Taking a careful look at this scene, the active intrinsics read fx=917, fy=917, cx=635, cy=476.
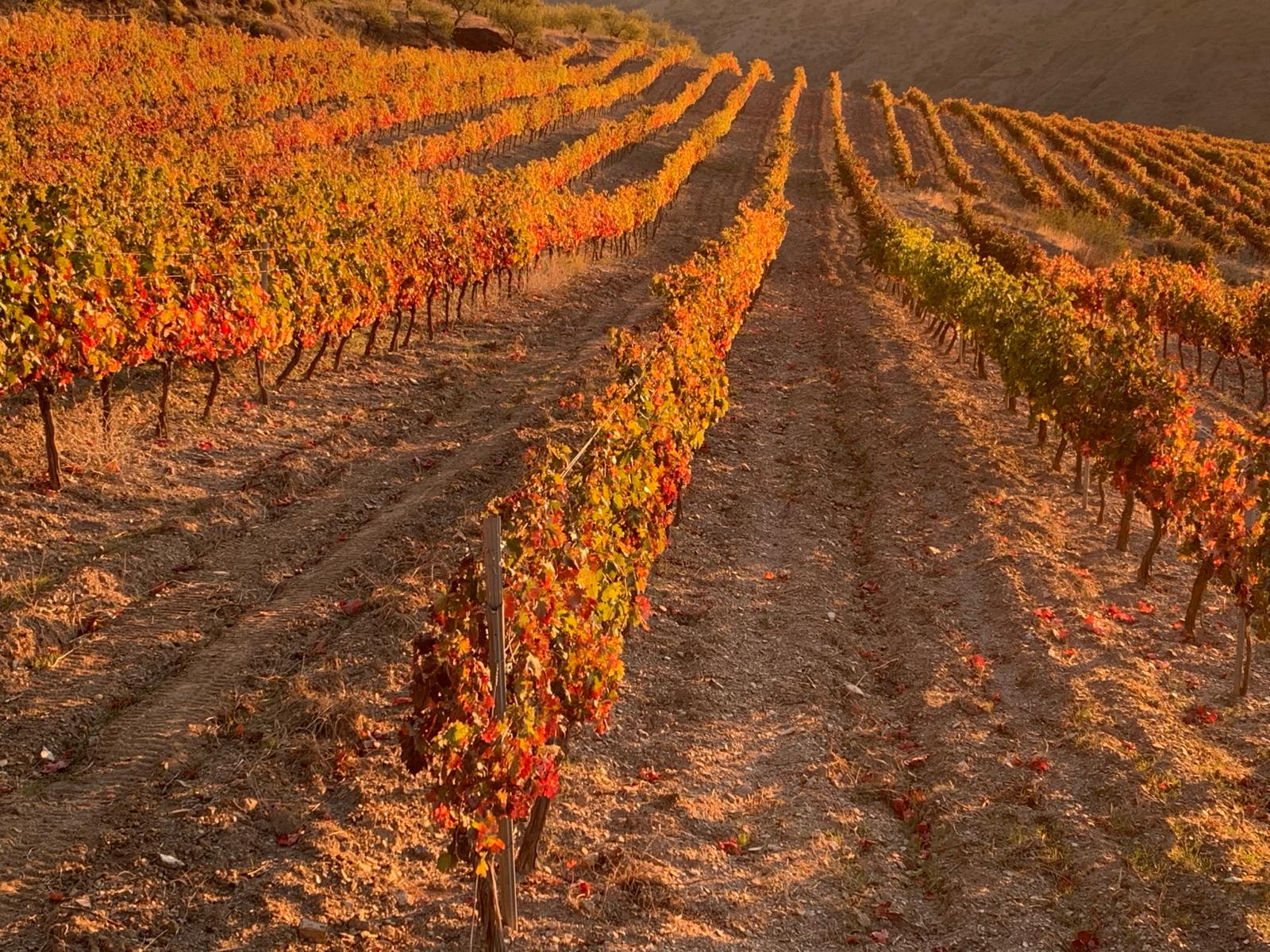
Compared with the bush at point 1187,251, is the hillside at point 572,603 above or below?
below

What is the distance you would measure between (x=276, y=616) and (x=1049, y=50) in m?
119

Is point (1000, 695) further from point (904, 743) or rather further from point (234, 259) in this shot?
point (234, 259)

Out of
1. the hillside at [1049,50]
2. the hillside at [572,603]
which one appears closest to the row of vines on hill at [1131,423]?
the hillside at [572,603]

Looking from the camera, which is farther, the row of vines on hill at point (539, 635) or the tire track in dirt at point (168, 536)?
the tire track in dirt at point (168, 536)

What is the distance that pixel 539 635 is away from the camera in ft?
18.9

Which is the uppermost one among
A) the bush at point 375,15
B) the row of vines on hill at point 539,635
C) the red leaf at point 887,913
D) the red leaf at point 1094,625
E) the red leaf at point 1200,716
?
the bush at point 375,15

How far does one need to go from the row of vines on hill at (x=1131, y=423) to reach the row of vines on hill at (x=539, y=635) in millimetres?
6164

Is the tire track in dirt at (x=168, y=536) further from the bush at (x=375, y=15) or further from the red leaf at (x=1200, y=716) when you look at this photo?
the bush at (x=375, y=15)

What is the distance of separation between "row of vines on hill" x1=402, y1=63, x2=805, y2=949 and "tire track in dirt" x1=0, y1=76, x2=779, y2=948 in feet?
7.30

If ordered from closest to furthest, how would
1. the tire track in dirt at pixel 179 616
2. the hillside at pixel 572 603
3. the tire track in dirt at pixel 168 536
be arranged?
the hillside at pixel 572 603, the tire track in dirt at pixel 179 616, the tire track in dirt at pixel 168 536

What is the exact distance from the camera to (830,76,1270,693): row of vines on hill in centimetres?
988

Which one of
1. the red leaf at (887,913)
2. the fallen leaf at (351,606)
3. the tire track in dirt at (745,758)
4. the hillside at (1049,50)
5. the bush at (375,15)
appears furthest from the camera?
the hillside at (1049,50)

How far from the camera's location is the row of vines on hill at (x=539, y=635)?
17.3ft

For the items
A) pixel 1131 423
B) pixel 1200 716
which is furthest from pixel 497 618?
pixel 1131 423
